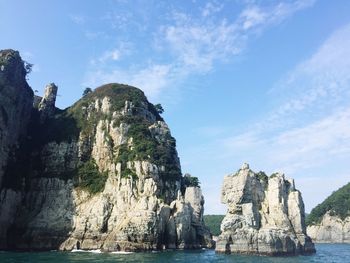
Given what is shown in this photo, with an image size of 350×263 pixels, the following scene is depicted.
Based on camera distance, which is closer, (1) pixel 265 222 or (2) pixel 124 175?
(1) pixel 265 222

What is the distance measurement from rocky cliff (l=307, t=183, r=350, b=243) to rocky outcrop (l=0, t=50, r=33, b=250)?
404 ft

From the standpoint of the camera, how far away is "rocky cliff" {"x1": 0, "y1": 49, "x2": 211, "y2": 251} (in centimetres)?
8631

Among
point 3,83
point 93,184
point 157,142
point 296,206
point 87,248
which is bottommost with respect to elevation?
Result: point 87,248

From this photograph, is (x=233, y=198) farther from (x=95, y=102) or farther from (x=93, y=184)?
(x=95, y=102)

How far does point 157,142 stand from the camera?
107 m

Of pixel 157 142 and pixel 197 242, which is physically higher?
pixel 157 142

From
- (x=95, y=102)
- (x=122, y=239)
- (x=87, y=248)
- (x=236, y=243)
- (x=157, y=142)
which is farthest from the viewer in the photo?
(x=95, y=102)

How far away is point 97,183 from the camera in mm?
97750

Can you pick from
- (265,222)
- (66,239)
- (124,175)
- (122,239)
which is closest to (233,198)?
(265,222)

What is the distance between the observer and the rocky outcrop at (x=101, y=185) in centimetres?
8619

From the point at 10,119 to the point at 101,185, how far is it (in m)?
24.4

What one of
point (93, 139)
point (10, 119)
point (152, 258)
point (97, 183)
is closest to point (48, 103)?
point (93, 139)

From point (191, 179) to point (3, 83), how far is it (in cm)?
5308

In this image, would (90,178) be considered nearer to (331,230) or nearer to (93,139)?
(93,139)
